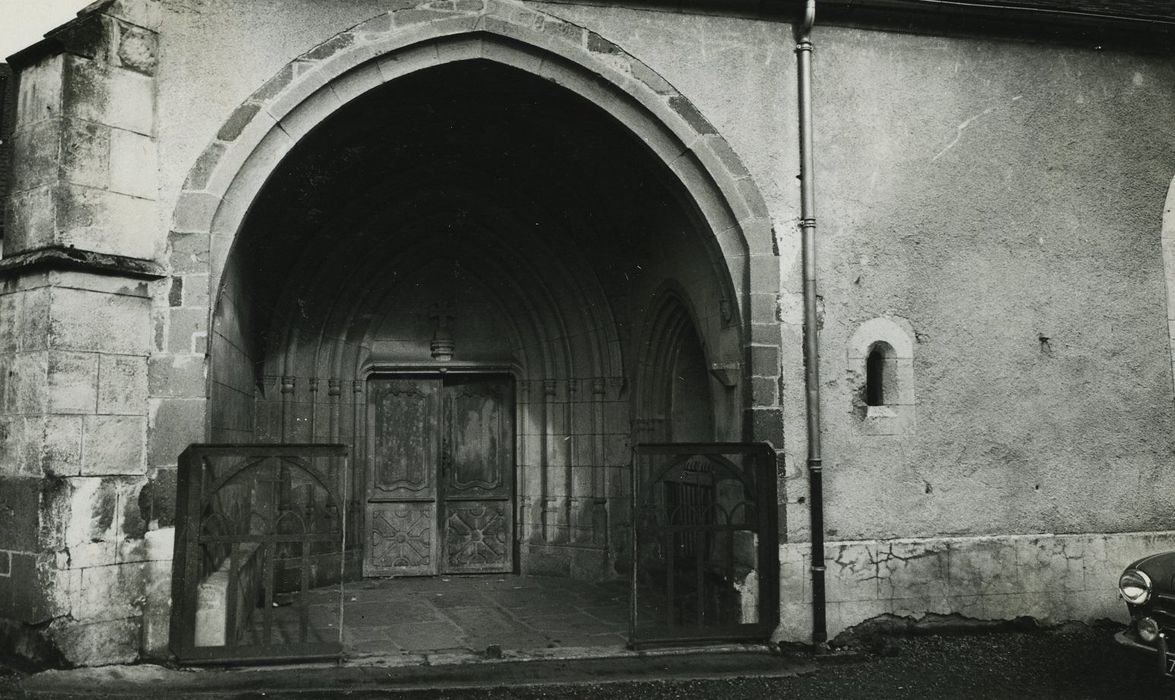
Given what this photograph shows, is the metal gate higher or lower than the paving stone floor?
higher

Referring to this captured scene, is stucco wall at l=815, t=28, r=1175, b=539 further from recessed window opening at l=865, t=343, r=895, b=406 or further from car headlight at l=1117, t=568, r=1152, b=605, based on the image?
car headlight at l=1117, t=568, r=1152, b=605

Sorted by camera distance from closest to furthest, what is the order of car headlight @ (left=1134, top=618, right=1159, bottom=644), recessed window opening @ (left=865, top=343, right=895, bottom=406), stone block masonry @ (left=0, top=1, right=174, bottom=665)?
car headlight @ (left=1134, top=618, right=1159, bottom=644)
stone block masonry @ (left=0, top=1, right=174, bottom=665)
recessed window opening @ (left=865, top=343, right=895, bottom=406)

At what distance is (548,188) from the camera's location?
8180 mm

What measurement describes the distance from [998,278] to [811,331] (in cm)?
160

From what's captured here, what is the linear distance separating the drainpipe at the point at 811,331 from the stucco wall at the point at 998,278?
158 millimetres

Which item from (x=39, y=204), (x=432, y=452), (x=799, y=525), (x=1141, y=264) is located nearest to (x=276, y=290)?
(x=432, y=452)

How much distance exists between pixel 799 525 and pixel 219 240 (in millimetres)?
4144

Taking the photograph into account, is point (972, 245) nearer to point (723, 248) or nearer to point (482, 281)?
point (723, 248)

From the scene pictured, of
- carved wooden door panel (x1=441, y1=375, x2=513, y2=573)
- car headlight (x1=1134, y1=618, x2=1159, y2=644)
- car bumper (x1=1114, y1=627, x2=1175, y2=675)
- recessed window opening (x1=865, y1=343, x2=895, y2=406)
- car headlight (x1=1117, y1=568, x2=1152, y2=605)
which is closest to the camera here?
car bumper (x1=1114, y1=627, x2=1175, y2=675)

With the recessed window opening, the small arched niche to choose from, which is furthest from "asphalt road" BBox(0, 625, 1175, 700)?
the recessed window opening

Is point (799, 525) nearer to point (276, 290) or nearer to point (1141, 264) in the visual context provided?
point (1141, 264)

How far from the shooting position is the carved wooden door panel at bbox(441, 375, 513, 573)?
28.9ft

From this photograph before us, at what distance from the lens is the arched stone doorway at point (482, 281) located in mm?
6070

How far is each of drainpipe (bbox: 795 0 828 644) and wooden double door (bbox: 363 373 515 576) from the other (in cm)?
371
